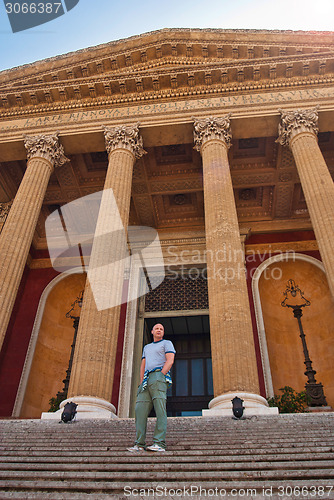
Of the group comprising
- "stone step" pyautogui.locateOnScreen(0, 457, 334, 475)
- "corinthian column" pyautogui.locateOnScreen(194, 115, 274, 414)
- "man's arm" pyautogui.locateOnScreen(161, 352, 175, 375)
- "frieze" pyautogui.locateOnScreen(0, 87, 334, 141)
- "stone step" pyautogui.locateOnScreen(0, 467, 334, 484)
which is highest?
"frieze" pyautogui.locateOnScreen(0, 87, 334, 141)

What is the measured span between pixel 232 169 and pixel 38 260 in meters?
10.3

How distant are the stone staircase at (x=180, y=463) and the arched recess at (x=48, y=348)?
9.40 m

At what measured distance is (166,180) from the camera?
16594 millimetres

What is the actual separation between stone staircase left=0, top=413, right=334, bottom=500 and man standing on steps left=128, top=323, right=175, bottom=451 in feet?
0.69

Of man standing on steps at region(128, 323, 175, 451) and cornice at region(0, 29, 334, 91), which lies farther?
cornice at region(0, 29, 334, 91)

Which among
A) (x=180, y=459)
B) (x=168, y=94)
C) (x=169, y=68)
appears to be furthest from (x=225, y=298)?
(x=169, y=68)

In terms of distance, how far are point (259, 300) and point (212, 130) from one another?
7.11m

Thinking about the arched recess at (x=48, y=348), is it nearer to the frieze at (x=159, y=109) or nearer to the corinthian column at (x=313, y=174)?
the frieze at (x=159, y=109)

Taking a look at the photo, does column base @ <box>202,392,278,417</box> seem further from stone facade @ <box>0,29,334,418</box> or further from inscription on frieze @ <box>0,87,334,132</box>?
inscription on frieze @ <box>0,87,334,132</box>

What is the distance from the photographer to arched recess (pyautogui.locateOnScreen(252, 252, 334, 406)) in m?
14.3

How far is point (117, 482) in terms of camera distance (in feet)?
12.2

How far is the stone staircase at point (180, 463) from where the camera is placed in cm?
346

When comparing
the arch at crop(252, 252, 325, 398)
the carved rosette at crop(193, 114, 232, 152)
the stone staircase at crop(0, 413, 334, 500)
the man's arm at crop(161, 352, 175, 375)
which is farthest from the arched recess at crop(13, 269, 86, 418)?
the man's arm at crop(161, 352, 175, 375)

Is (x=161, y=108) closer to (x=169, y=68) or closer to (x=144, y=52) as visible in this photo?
(x=169, y=68)
